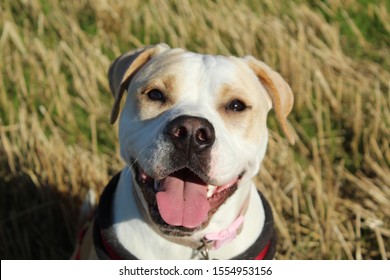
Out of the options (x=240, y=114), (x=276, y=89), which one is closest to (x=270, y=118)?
(x=276, y=89)

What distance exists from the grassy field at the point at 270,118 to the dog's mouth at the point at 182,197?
1304 millimetres

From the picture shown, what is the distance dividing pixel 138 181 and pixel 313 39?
3066mm

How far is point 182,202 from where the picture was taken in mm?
3270

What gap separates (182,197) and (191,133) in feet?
1.21

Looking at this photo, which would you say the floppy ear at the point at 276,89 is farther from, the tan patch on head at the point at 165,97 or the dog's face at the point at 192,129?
the tan patch on head at the point at 165,97

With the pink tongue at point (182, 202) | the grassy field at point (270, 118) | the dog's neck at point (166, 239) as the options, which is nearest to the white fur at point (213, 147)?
the dog's neck at point (166, 239)

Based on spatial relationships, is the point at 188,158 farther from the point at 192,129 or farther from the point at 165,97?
the point at 165,97

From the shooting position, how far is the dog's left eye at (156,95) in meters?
3.38

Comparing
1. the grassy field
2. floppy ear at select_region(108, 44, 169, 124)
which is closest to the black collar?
floppy ear at select_region(108, 44, 169, 124)

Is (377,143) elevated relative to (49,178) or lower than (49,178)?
lower

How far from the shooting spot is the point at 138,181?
333 centimetres


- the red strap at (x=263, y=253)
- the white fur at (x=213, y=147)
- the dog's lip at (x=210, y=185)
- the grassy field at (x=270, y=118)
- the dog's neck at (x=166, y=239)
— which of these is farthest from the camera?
the grassy field at (x=270, y=118)
